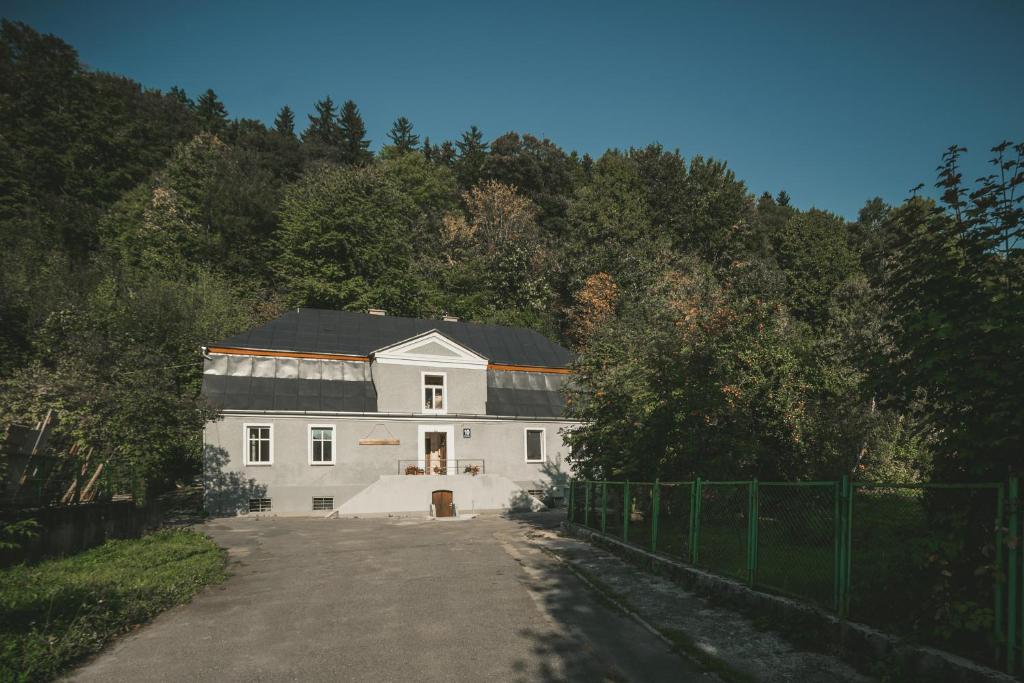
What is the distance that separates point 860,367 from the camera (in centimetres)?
705

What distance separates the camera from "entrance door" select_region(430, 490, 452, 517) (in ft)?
84.4

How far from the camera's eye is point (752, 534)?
8672 mm

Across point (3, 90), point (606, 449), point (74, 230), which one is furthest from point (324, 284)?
point (3, 90)

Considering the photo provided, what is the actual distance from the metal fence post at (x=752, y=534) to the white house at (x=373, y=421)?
18.4 m

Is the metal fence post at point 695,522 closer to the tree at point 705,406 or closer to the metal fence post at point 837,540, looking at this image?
the metal fence post at point 837,540

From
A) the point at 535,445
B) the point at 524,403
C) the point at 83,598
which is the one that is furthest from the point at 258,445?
the point at 83,598

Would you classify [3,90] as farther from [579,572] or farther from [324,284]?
[579,572]

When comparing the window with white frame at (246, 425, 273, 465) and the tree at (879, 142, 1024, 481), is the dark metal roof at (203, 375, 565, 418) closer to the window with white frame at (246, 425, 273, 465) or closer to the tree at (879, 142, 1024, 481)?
the window with white frame at (246, 425, 273, 465)

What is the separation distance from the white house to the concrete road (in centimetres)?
1273

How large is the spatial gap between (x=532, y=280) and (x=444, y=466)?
66.3ft

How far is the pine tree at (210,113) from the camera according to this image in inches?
2702

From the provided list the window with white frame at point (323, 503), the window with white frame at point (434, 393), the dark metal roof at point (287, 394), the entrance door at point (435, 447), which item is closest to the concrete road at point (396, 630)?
the window with white frame at point (323, 503)

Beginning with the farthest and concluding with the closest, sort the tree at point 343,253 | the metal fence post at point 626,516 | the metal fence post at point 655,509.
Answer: the tree at point 343,253 < the metal fence post at point 626,516 < the metal fence post at point 655,509

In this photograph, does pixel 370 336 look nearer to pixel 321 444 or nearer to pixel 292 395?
pixel 292 395
